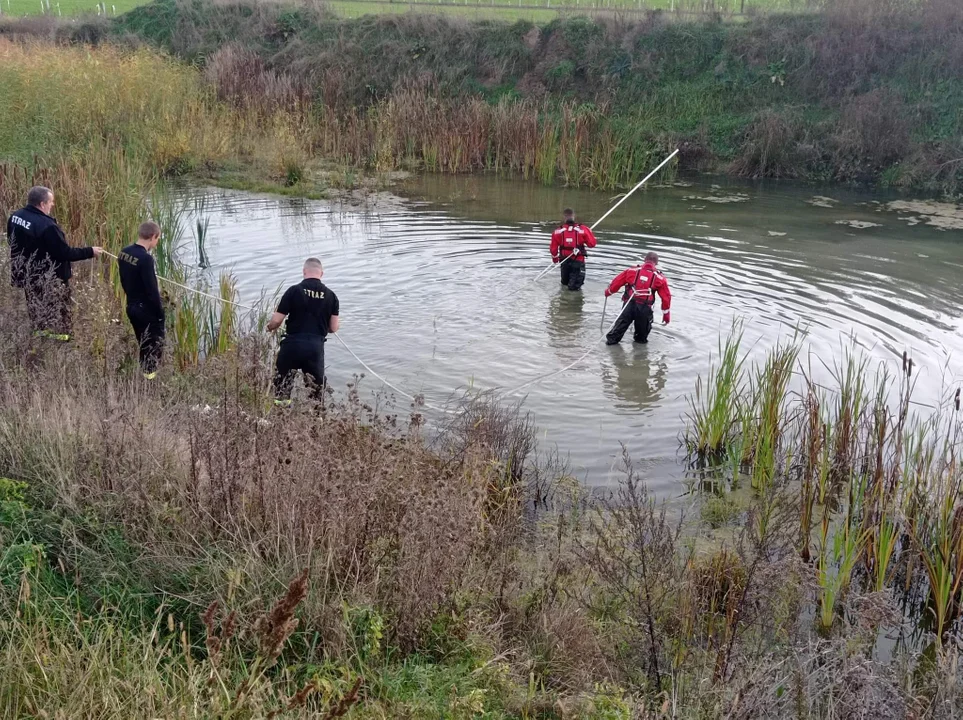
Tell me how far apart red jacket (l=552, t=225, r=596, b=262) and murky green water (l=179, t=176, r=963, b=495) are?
2.26 ft

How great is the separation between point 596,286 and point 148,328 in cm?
766

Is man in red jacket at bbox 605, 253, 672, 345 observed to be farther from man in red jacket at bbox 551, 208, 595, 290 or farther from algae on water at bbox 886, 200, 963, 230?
algae on water at bbox 886, 200, 963, 230

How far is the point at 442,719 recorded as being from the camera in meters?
4.09

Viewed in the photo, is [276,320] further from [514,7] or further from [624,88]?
[514,7]

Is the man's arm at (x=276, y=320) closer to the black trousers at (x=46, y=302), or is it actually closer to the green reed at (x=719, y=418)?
the black trousers at (x=46, y=302)

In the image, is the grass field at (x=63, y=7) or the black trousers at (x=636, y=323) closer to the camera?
the black trousers at (x=636, y=323)

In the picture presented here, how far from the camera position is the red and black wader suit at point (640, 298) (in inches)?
445

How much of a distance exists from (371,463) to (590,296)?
8552mm

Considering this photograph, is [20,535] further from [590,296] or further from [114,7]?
[114,7]

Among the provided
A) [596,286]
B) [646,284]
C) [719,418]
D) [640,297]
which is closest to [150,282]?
[719,418]

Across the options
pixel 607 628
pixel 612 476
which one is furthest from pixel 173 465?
pixel 612 476

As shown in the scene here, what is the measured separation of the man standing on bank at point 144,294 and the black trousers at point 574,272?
22.1ft

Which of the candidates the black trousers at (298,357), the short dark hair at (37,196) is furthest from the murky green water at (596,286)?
the short dark hair at (37,196)

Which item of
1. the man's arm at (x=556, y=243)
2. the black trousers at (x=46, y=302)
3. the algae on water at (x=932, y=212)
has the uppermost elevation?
the algae on water at (x=932, y=212)
